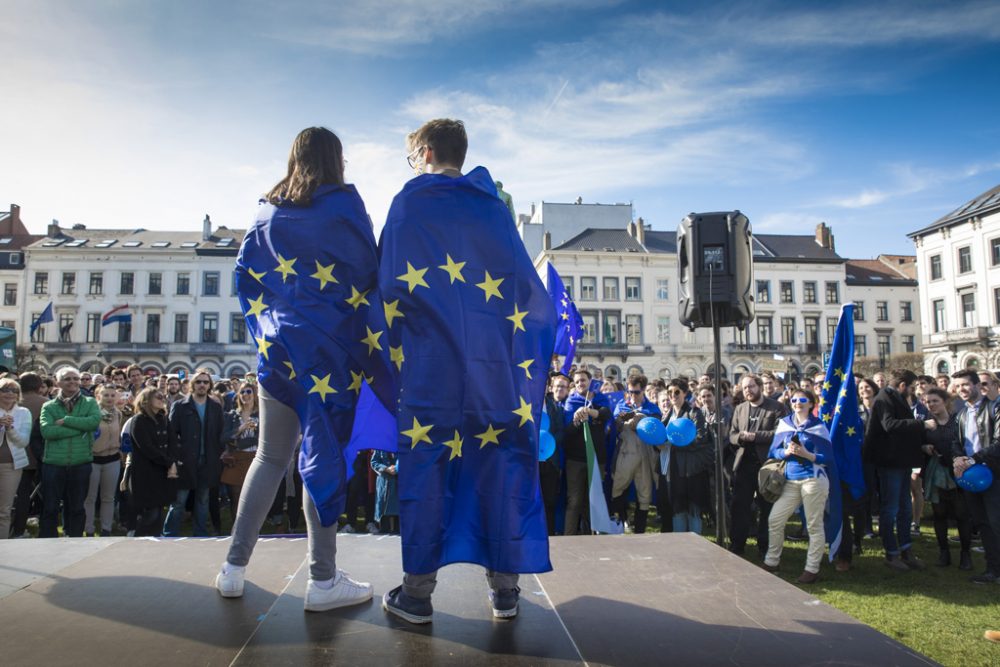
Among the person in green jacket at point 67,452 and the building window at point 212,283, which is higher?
the building window at point 212,283

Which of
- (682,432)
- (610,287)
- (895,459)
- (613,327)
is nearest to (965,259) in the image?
(610,287)

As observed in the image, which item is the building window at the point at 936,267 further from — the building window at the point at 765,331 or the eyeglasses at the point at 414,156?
the eyeglasses at the point at 414,156

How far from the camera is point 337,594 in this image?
124 inches

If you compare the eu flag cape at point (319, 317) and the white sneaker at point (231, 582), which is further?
the white sneaker at point (231, 582)

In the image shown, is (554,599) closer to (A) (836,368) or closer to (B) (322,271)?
(B) (322,271)

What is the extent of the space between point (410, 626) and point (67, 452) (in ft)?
21.2

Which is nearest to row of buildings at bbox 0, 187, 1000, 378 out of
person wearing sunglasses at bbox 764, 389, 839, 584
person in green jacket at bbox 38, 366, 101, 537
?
person wearing sunglasses at bbox 764, 389, 839, 584

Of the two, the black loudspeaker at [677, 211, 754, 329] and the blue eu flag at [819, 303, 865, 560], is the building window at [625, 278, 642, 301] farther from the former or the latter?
the blue eu flag at [819, 303, 865, 560]

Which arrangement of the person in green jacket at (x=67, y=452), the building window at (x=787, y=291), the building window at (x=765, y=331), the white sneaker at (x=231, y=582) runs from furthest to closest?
the building window at (x=787, y=291)
the building window at (x=765, y=331)
the person in green jacket at (x=67, y=452)
the white sneaker at (x=231, y=582)

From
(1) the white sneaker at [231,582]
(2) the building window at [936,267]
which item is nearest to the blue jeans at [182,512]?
(1) the white sneaker at [231,582]

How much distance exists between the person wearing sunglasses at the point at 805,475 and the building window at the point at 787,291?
191ft

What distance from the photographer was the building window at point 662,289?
59.2 meters

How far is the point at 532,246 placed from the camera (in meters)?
65.1

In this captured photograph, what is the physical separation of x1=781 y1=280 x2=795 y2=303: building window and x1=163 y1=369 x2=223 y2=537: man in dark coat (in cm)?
5952
